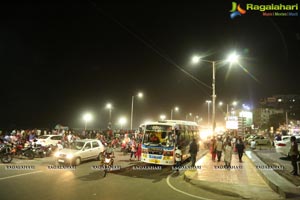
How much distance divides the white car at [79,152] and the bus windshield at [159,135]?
12.6ft

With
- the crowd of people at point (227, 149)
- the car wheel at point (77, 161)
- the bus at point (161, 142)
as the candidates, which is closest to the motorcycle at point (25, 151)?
the car wheel at point (77, 161)

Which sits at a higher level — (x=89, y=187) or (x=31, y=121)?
(x=31, y=121)

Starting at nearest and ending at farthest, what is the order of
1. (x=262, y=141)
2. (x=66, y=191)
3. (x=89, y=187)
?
1. (x=66, y=191)
2. (x=89, y=187)
3. (x=262, y=141)

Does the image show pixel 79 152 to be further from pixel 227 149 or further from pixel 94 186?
pixel 227 149

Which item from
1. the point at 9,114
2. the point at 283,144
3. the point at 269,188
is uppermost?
the point at 9,114

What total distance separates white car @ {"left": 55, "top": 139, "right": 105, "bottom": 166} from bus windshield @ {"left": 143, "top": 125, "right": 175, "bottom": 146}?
385cm

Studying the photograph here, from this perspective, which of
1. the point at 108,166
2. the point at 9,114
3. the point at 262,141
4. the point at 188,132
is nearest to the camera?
the point at 108,166

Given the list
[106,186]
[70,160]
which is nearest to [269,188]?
[106,186]

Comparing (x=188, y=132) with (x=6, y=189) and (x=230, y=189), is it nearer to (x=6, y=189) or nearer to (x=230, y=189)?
(x=230, y=189)

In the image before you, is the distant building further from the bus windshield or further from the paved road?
the paved road

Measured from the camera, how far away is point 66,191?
9547 mm

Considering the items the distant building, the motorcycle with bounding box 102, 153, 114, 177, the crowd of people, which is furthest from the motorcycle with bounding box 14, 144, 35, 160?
the distant building

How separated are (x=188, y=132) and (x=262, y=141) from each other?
27637 millimetres

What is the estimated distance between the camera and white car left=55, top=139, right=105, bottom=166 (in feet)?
52.6
